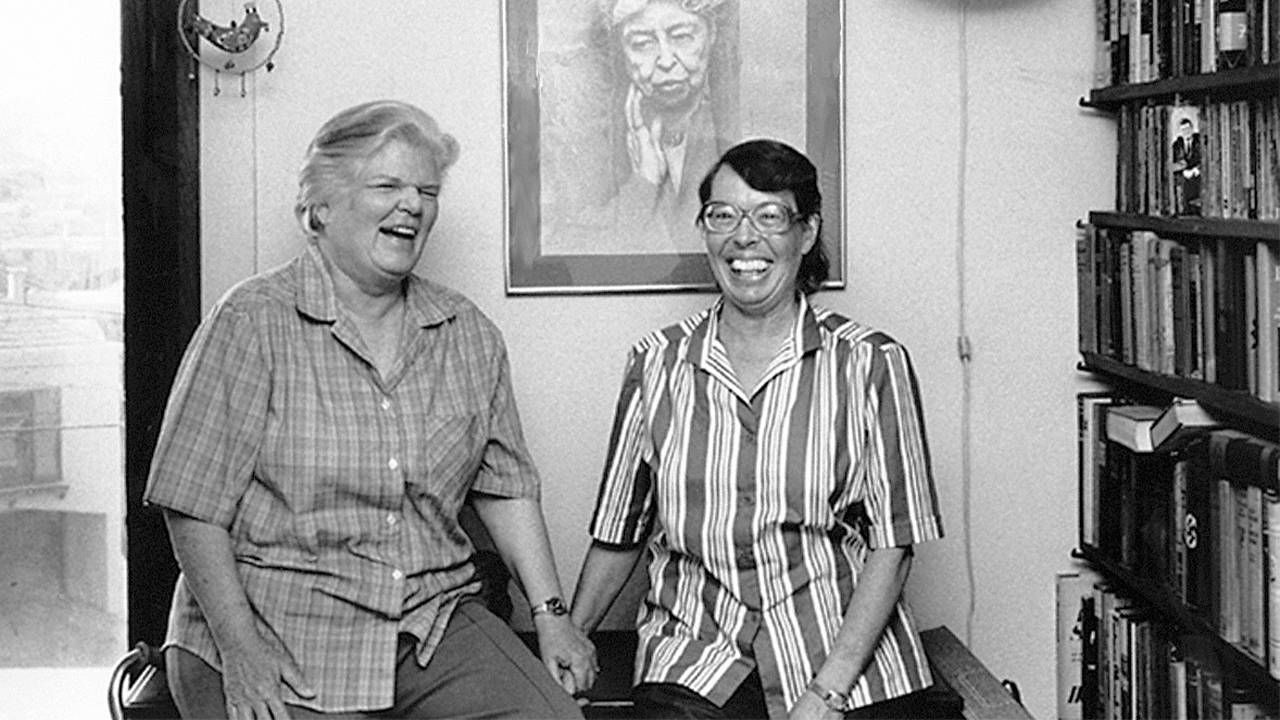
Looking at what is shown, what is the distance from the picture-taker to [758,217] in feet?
8.54

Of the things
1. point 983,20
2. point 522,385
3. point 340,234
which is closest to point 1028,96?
point 983,20

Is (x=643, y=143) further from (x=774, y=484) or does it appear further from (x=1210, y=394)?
(x=1210, y=394)

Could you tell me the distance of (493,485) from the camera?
105 inches

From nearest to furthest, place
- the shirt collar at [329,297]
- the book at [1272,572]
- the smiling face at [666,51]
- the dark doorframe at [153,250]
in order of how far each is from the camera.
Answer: the book at [1272,572] < the shirt collar at [329,297] < the dark doorframe at [153,250] < the smiling face at [666,51]

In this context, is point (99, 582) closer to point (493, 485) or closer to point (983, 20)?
point (493, 485)

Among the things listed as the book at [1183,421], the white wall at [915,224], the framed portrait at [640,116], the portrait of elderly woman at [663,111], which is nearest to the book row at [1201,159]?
the white wall at [915,224]

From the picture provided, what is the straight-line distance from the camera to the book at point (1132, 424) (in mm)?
2803

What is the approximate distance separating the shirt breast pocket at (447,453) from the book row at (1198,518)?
3.66 feet

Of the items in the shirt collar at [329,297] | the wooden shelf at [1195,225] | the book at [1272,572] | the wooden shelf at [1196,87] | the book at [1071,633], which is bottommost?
the book at [1071,633]

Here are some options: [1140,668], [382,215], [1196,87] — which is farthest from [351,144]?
[1140,668]

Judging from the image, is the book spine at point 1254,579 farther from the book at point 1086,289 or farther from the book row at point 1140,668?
the book at point 1086,289

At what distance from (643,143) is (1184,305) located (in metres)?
1.01

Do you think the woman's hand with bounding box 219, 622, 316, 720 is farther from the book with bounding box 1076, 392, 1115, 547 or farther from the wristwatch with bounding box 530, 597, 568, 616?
the book with bounding box 1076, 392, 1115, 547

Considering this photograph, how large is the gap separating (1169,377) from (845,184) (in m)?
0.71
